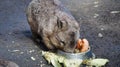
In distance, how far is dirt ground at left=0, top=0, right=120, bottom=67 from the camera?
720 centimetres

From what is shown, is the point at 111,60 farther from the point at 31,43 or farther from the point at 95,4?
the point at 95,4

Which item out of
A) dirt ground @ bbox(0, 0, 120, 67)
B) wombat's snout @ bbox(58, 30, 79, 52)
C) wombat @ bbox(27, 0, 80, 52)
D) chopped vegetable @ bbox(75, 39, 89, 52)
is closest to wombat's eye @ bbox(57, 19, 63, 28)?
wombat @ bbox(27, 0, 80, 52)

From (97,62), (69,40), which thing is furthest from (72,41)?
(97,62)

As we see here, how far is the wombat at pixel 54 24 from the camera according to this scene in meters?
6.63

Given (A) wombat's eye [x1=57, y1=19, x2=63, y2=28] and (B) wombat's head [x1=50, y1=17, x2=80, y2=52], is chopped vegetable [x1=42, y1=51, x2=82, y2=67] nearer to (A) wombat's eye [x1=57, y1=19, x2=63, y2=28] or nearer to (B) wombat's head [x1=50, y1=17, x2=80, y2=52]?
(B) wombat's head [x1=50, y1=17, x2=80, y2=52]

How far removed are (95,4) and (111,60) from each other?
5123mm

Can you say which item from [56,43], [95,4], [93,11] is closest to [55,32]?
[56,43]

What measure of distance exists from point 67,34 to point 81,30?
7.41 ft

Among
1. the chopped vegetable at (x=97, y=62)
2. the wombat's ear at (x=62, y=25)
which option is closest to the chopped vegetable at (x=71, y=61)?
the chopped vegetable at (x=97, y=62)

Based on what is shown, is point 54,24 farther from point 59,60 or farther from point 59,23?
point 59,60

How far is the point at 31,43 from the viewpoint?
802cm

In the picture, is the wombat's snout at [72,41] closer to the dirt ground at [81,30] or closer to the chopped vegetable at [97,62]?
the chopped vegetable at [97,62]

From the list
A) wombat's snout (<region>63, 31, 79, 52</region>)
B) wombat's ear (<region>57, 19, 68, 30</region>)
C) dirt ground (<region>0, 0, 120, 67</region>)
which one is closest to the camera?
wombat's snout (<region>63, 31, 79, 52</region>)

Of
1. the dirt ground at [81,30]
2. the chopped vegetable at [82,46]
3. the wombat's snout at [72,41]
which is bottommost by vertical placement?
the dirt ground at [81,30]
